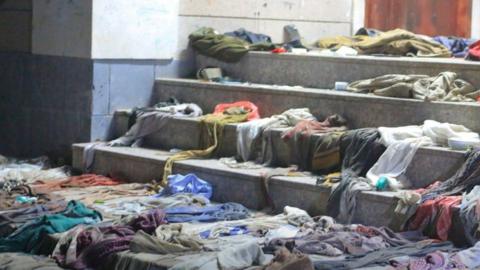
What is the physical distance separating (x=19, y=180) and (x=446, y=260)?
3.67 meters

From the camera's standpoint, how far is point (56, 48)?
30.3ft

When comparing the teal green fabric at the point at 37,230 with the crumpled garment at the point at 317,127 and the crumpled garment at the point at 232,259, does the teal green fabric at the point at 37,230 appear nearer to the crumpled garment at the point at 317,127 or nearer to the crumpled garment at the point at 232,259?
the crumpled garment at the point at 232,259

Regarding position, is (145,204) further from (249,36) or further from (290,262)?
(249,36)

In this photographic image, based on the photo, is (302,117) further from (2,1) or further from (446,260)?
(2,1)

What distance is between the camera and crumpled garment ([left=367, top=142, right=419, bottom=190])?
6.96 m

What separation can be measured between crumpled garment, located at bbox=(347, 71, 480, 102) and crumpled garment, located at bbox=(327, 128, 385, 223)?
0.46 meters

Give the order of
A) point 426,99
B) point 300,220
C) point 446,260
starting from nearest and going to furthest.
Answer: point 446,260
point 300,220
point 426,99

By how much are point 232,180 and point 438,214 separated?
5.64 ft

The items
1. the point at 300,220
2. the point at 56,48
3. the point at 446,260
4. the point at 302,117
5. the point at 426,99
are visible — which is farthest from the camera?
the point at 56,48

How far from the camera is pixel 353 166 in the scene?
23.7 ft

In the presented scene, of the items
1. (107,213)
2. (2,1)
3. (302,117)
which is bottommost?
(107,213)

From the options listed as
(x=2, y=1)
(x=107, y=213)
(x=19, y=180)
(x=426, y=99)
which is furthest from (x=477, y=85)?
(x=2, y=1)

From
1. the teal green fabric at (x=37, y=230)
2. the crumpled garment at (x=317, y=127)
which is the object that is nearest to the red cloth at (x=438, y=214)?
the crumpled garment at (x=317, y=127)

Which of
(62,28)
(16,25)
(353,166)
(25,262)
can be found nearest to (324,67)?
(353,166)
